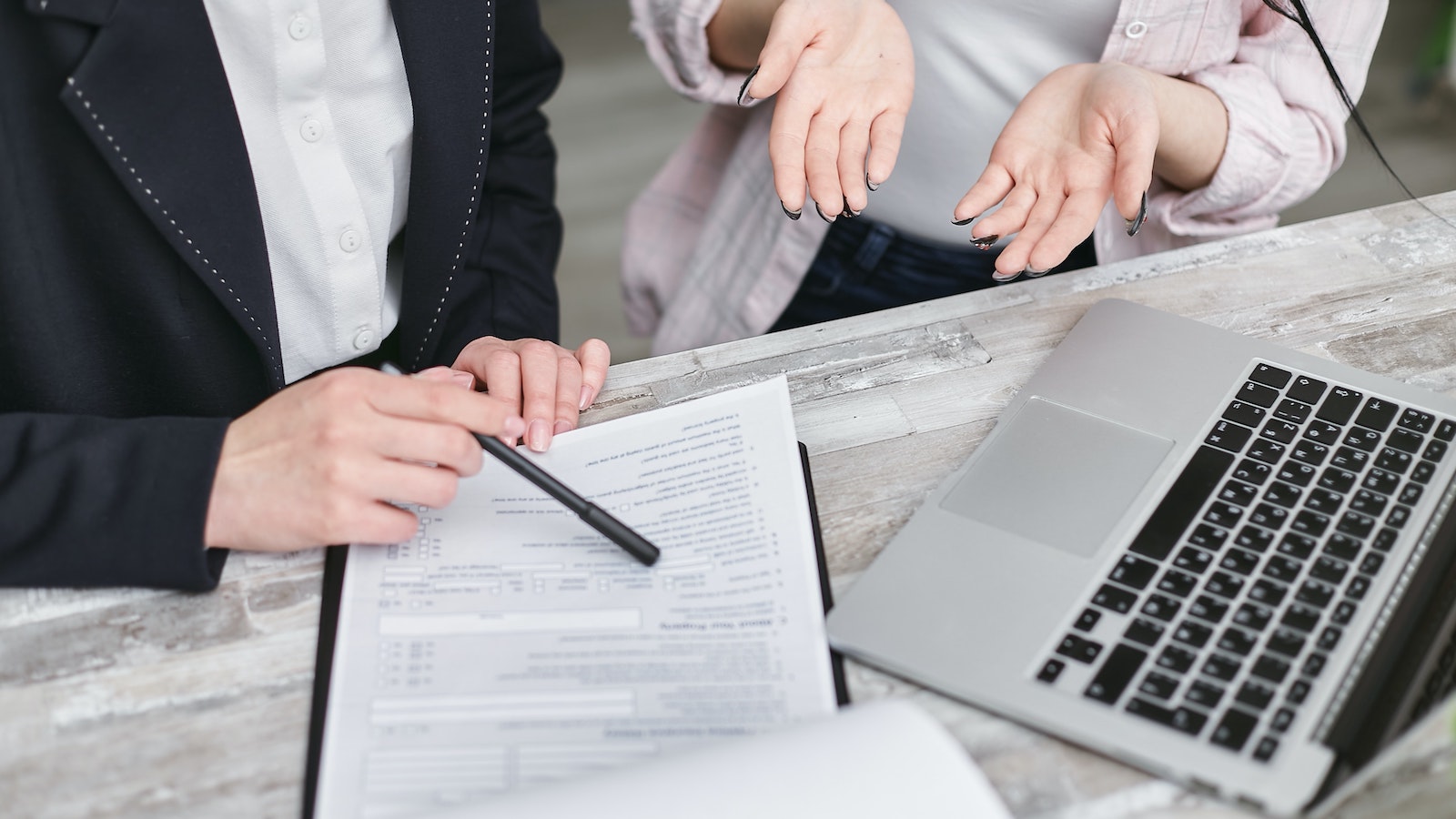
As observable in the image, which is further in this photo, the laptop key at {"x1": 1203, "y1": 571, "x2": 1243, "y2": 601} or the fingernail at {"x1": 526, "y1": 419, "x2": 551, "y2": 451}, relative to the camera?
the fingernail at {"x1": 526, "y1": 419, "x2": 551, "y2": 451}

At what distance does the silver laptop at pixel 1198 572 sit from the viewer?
488 mm

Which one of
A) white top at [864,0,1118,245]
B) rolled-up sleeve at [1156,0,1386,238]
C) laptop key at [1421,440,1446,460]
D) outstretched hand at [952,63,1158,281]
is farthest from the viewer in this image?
white top at [864,0,1118,245]

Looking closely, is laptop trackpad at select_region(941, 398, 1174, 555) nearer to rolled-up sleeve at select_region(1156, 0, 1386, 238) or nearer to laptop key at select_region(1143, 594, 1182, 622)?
laptop key at select_region(1143, 594, 1182, 622)

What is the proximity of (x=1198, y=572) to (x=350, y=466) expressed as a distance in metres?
0.47

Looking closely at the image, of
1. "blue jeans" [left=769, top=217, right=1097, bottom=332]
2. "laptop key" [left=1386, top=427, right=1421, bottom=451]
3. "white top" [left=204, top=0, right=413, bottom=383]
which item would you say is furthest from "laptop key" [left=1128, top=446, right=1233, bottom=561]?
"white top" [left=204, top=0, right=413, bottom=383]

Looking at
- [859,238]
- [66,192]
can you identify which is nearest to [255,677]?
[66,192]

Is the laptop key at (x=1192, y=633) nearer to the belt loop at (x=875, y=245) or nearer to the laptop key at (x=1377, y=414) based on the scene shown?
the laptop key at (x=1377, y=414)

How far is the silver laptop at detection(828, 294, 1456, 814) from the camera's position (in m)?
0.49

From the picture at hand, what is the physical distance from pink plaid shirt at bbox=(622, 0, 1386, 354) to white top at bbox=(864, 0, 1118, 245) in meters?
0.07

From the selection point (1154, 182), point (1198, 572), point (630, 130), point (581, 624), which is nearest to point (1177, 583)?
point (1198, 572)

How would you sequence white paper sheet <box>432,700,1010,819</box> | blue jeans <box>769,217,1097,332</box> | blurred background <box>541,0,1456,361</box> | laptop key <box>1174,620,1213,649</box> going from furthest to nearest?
blurred background <box>541,0,1456,361</box>
blue jeans <box>769,217,1097,332</box>
laptop key <box>1174,620,1213,649</box>
white paper sheet <box>432,700,1010,819</box>

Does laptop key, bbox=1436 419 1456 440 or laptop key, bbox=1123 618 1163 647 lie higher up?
laptop key, bbox=1436 419 1456 440

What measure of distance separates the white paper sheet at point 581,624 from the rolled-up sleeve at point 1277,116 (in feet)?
1.68

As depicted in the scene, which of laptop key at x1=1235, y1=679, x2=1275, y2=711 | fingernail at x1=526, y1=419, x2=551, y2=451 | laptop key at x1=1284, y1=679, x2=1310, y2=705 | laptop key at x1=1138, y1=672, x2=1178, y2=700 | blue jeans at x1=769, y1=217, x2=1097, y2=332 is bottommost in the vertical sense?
blue jeans at x1=769, y1=217, x2=1097, y2=332
